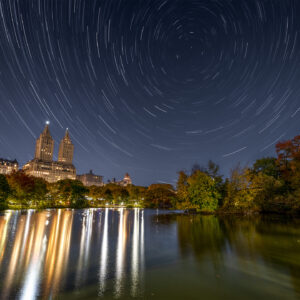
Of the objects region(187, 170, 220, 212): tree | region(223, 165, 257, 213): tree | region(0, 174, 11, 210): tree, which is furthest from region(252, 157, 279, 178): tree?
region(0, 174, 11, 210): tree

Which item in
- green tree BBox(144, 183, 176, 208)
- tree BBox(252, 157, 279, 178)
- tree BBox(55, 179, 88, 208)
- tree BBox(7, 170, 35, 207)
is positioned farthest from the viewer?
green tree BBox(144, 183, 176, 208)

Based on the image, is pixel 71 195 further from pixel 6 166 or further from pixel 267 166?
pixel 6 166

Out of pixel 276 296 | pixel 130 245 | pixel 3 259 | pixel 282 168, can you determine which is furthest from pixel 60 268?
pixel 282 168

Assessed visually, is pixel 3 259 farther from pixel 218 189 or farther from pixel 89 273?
pixel 218 189

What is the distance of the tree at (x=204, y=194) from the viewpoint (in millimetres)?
42781

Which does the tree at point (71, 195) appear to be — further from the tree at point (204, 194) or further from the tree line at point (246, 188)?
the tree at point (204, 194)

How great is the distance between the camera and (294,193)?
36.4 meters

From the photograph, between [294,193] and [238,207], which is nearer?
[294,193]

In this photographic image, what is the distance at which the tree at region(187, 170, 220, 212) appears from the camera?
42.8 m

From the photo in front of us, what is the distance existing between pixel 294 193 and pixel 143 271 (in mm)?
35076

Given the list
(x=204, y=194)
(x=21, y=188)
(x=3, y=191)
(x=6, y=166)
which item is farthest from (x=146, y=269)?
(x=6, y=166)

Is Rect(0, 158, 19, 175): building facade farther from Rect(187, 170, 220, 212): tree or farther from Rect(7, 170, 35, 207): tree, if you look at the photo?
Rect(187, 170, 220, 212): tree

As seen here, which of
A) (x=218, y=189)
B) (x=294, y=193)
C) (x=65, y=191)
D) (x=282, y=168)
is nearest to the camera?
(x=294, y=193)

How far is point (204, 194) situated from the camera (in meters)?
43.0
